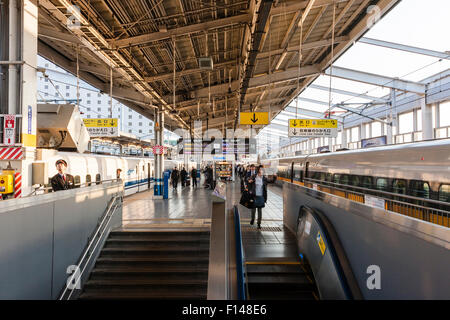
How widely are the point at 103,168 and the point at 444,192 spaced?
12017 mm

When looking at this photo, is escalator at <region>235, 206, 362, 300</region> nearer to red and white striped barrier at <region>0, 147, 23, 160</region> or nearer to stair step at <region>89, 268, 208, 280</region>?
stair step at <region>89, 268, 208, 280</region>

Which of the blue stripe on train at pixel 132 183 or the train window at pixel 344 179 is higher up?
the train window at pixel 344 179

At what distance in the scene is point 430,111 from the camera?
15836 millimetres

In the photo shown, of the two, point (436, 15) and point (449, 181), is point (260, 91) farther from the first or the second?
point (449, 181)

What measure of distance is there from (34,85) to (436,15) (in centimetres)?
1538

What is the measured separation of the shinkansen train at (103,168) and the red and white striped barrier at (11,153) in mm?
691

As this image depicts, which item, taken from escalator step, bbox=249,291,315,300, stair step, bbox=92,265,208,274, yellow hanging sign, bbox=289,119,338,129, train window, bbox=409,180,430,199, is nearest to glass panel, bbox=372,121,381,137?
yellow hanging sign, bbox=289,119,338,129

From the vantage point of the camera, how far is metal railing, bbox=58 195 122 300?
4.53 metres

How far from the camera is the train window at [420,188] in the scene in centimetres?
546

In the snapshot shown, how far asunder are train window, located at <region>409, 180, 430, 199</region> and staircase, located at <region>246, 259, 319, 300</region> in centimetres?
275

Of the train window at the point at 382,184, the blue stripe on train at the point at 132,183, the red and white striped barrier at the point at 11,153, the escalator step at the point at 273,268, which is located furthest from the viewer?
the blue stripe on train at the point at 132,183

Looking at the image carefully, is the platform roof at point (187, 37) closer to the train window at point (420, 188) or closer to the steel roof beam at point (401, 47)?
the steel roof beam at point (401, 47)

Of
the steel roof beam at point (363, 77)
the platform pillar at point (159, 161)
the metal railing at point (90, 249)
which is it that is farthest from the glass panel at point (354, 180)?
the steel roof beam at point (363, 77)

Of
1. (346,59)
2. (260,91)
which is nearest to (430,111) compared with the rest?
(346,59)
